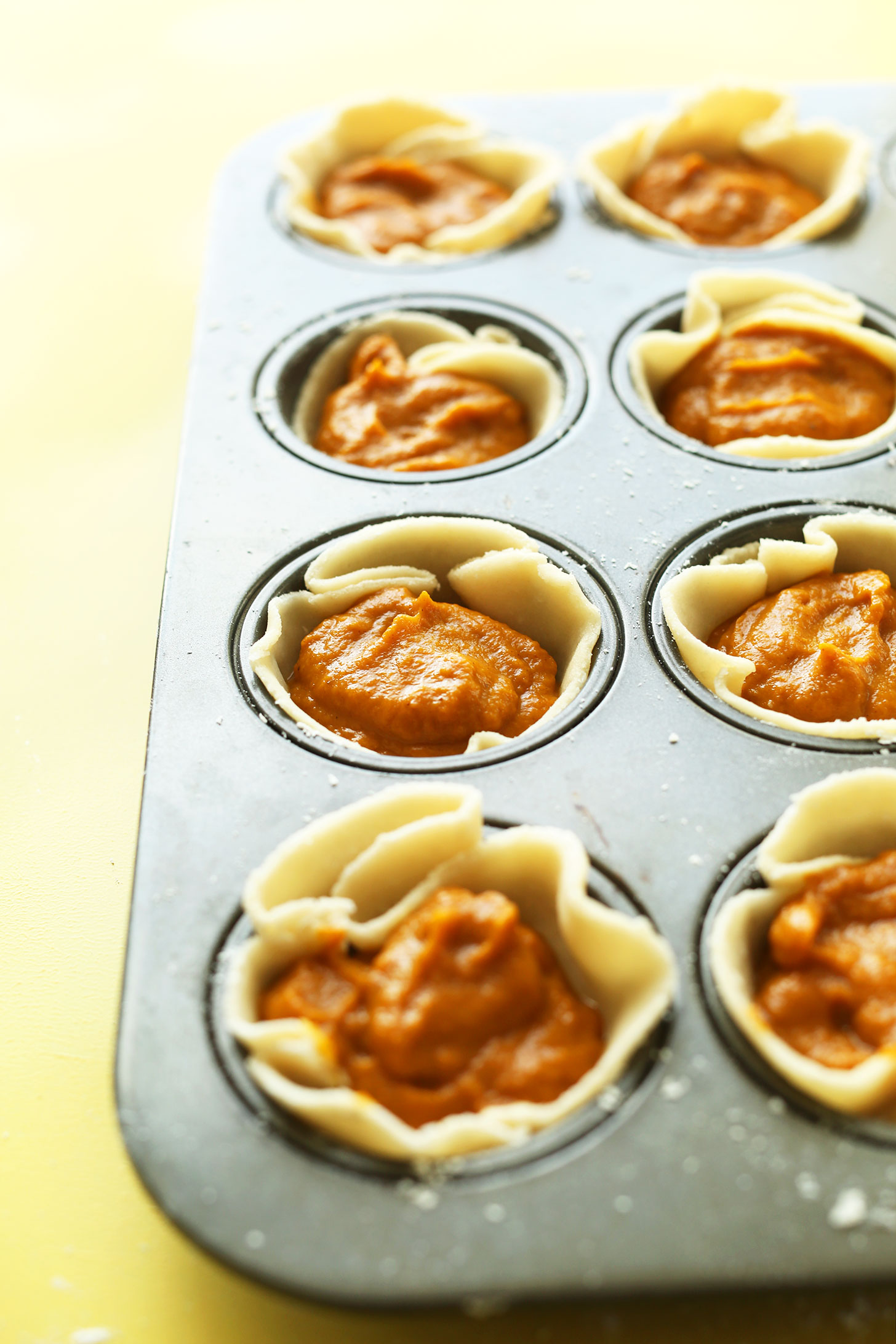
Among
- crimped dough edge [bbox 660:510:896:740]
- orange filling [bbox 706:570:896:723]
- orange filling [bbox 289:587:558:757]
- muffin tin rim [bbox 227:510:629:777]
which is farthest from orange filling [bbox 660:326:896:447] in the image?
orange filling [bbox 289:587:558:757]

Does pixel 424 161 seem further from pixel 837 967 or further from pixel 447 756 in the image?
pixel 837 967

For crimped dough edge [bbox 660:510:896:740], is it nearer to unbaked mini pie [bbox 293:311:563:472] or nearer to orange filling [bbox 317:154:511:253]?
unbaked mini pie [bbox 293:311:563:472]

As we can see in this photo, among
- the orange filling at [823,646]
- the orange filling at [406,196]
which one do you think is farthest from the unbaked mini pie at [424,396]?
the orange filling at [823,646]

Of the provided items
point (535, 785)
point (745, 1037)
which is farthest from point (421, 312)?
point (745, 1037)

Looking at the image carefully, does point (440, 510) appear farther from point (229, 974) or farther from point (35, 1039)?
point (35, 1039)

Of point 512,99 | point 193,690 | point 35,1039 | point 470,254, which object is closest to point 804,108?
point 512,99

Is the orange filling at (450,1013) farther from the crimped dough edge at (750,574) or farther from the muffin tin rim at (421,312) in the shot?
the muffin tin rim at (421,312)
